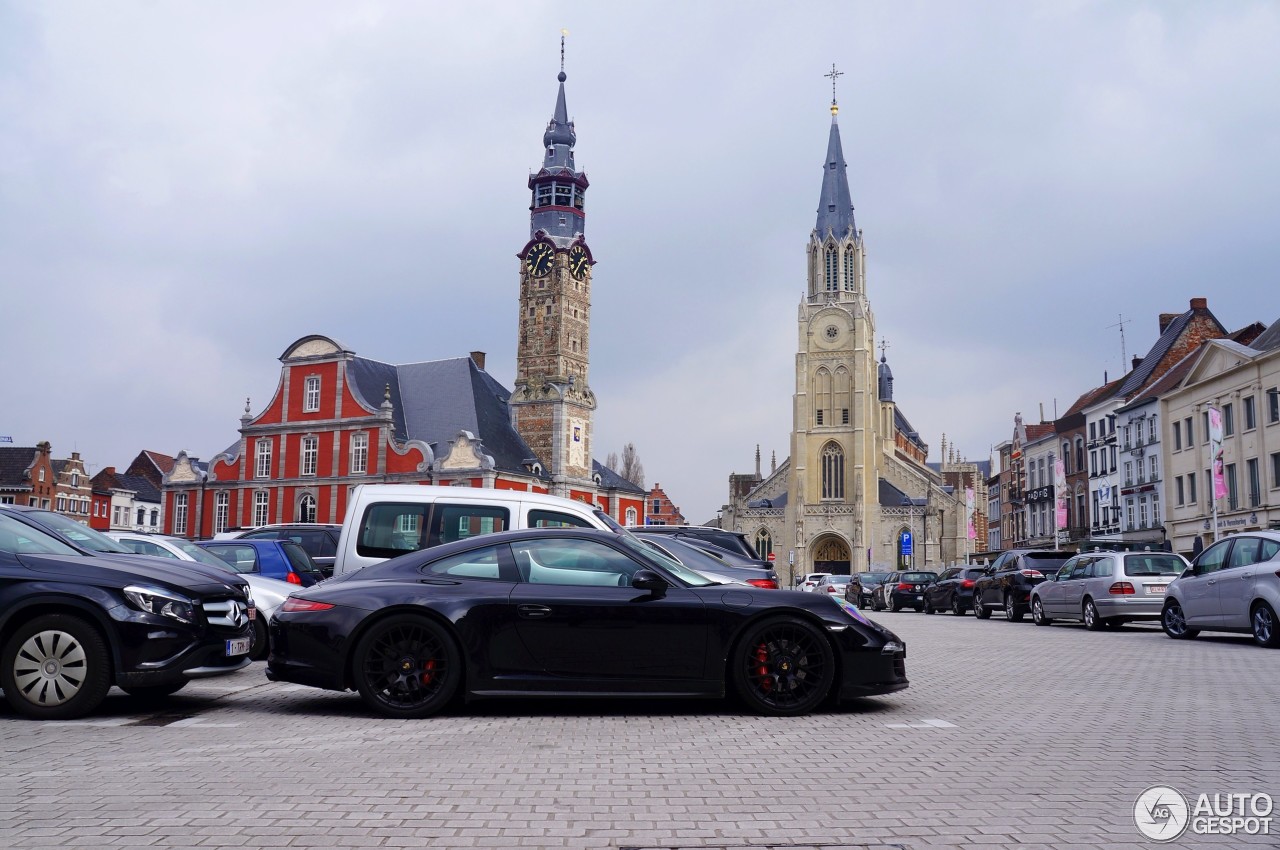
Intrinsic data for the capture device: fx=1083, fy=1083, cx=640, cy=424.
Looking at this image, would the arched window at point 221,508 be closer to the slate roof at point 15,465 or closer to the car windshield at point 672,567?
the slate roof at point 15,465

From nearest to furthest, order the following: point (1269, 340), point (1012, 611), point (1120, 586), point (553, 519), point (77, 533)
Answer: point (77, 533)
point (553, 519)
point (1120, 586)
point (1012, 611)
point (1269, 340)

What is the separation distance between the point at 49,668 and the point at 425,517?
451cm

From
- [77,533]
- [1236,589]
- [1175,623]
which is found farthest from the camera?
[1175,623]

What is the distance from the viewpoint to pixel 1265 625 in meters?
15.1

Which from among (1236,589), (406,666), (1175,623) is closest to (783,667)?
(406,666)

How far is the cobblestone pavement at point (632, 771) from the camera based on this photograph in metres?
4.66

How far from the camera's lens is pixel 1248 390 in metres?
42.4

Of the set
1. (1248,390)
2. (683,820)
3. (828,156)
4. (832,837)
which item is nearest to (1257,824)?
(832,837)

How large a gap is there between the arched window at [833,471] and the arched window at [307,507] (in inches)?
2048

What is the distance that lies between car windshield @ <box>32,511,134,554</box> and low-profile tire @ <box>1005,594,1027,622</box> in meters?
21.4

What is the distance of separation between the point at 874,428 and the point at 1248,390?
63.1 m

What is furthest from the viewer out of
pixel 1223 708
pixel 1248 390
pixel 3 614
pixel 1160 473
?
pixel 1160 473

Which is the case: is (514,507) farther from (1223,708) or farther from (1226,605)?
(1226,605)

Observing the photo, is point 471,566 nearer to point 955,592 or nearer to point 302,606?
point 302,606
